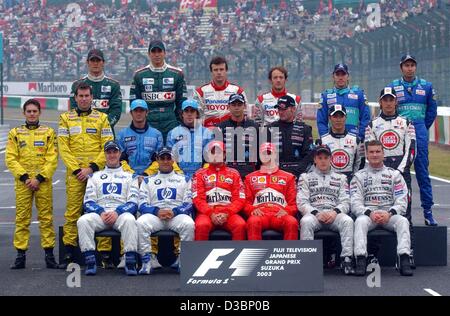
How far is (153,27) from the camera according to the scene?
55.2m

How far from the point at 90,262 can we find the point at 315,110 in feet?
100

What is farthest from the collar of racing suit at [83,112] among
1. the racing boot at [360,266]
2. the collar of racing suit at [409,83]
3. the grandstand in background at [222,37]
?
the grandstand in background at [222,37]

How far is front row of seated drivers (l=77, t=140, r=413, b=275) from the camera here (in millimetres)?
11398

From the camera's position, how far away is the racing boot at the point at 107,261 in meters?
12.1

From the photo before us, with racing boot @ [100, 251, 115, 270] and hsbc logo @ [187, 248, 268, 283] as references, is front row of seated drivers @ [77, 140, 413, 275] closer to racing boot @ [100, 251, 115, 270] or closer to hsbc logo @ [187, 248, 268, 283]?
racing boot @ [100, 251, 115, 270]

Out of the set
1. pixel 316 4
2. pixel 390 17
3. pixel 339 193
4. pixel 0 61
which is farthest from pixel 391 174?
pixel 316 4

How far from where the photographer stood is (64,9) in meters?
58.2

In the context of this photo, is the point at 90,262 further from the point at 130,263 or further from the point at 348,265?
the point at 348,265

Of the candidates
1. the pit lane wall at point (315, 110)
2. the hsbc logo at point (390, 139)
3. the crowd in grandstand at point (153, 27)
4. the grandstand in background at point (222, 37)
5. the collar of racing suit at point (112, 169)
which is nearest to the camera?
the collar of racing suit at point (112, 169)

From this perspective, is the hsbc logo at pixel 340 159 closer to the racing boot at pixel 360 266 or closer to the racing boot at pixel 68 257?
the racing boot at pixel 360 266

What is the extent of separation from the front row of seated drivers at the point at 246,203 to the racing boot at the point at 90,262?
1cm

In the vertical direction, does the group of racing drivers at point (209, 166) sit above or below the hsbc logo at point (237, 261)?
above

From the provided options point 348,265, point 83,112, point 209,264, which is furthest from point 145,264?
point 348,265

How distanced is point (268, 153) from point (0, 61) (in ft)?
70.8
